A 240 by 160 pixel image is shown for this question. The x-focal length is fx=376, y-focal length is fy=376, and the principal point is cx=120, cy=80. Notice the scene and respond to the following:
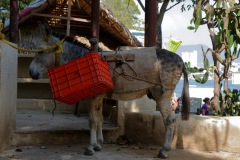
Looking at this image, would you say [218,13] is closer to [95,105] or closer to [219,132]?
[219,132]

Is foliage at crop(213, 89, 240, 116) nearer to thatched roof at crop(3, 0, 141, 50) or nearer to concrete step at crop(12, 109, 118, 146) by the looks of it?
concrete step at crop(12, 109, 118, 146)

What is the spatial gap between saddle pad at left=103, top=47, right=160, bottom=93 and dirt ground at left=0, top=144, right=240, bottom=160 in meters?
1.02

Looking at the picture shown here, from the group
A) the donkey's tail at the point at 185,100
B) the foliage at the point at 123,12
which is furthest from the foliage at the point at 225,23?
the foliage at the point at 123,12

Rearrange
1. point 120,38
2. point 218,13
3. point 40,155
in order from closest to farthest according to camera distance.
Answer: point 40,155 → point 218,13 → point 120,38

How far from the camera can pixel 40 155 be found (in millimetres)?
5574

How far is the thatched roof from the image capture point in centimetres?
1133

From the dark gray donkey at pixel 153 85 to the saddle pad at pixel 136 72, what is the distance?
0.06 metres

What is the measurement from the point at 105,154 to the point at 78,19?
22.5 feet

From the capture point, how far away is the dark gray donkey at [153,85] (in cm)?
572

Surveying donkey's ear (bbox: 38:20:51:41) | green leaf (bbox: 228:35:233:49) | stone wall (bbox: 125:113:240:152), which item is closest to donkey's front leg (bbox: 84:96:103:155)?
stone wall (bbox: 125:113:240:152)

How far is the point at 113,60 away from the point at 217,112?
303 cm

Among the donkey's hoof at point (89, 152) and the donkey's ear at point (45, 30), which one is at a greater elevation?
the donkey's ear at point (45, 30)

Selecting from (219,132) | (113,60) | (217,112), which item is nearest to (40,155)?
(113,60)

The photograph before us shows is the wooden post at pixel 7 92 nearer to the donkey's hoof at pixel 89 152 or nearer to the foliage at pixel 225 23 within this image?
the donkey's hoof at pixel 89 152
